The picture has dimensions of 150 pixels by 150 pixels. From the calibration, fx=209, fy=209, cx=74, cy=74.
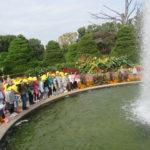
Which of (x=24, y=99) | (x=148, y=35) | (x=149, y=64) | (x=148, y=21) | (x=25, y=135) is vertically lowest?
(x=25, y=135)

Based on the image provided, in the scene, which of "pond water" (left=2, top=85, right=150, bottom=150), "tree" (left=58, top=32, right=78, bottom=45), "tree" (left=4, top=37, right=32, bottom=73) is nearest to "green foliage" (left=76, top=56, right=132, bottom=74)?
"pond water" (left=2, top=85, right=150, bottom=150)

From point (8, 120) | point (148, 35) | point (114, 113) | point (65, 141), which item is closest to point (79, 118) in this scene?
point (114, 113)

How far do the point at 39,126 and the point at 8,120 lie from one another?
3.78ft

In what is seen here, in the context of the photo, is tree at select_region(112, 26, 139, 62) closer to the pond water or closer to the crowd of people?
the crowd of people

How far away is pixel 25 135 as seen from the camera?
21.7 ft

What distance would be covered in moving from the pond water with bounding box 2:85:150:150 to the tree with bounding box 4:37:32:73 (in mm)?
18510

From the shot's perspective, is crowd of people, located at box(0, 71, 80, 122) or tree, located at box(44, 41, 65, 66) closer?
crowd of people, located at box(0, 71, 80, 122)

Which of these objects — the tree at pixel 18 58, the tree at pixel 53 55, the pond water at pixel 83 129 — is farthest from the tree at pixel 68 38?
the pond water at pixel 83 129

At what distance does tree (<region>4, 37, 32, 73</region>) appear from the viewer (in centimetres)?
2706

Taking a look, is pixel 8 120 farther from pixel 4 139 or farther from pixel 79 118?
pixel 79 118

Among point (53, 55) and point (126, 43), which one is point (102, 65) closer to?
point (126, 43)

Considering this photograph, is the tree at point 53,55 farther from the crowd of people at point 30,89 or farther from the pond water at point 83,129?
the pond water at point 83,129

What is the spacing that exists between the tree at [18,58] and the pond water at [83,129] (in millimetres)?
18510

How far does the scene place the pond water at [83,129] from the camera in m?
5.53
